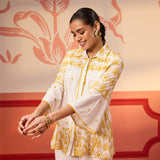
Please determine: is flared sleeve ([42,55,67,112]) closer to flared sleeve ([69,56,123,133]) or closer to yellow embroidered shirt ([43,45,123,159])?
yellow embroidered shirt ([43,45,123,159])

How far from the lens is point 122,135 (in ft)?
6.74

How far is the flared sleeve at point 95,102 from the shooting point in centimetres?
99

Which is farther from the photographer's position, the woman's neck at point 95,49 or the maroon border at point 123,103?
the maroon border at point 123,103

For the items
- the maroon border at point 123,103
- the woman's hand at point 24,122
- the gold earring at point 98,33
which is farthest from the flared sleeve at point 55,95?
the maroon border at point 123,103

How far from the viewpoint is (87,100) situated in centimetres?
99

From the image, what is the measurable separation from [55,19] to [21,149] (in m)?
1.18

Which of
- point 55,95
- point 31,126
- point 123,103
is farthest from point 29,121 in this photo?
point 123,103

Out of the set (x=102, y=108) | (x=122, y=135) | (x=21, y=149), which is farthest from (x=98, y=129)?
(x=21, y=149)

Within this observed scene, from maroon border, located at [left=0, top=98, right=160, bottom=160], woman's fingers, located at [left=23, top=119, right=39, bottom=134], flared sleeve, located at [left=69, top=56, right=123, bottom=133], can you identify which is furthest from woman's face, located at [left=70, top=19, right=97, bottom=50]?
maroon border, located at [left=0, top=98, right=160, bottom=160]

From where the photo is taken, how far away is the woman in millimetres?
1015

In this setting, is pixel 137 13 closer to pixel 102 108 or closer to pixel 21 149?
pixel 102 108

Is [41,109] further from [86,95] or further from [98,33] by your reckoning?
[98,33]

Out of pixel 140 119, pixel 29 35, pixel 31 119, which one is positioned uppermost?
pixel 29 35

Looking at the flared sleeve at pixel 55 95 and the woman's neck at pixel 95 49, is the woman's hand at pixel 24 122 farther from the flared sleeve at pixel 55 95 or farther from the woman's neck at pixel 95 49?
the woman's neck at pixel 95 49
